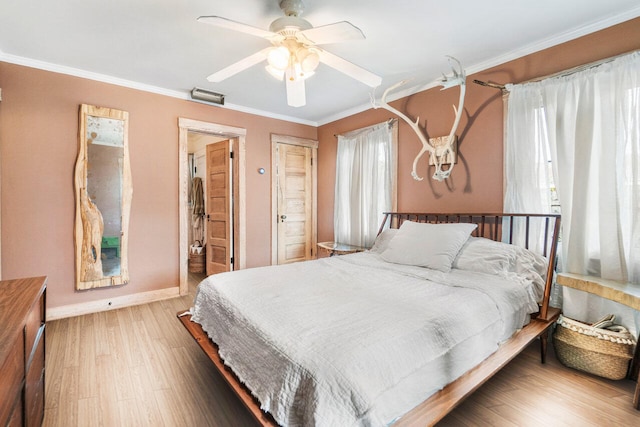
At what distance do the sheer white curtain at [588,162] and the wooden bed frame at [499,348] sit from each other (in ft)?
0.45

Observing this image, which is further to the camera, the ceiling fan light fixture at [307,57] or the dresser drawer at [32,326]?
the ceiling fan light fixture at [307,57]

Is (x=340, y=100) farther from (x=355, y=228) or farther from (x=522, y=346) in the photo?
(x=522, y=346)

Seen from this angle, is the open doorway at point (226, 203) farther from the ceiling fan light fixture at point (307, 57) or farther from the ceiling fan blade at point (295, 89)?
the ceiling fan light fixture at point (307, 57)

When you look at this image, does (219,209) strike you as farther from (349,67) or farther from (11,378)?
(11,378)

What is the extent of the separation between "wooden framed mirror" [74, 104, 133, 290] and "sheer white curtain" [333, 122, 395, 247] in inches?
108

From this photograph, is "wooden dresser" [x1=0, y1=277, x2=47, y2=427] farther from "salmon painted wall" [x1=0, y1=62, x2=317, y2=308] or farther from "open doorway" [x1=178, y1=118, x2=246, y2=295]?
"open doorway" [x1=178, y1=118, x2=246, y2=295]

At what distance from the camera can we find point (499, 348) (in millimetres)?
1765

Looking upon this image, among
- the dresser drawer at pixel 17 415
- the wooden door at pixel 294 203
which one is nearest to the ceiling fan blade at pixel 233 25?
the dresser drawer at pixel 17 415

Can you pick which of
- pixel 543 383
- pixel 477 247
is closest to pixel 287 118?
pixel 477 247

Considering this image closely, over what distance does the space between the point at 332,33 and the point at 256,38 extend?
951 mm

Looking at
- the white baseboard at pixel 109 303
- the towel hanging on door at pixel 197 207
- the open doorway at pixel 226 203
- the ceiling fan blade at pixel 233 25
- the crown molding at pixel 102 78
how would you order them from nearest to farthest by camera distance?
1. the ceiling fan blade at pixel 233 25
2. the crown molding at pixel 102 78
3. the white baseboard at pixel 109 303
4. the open doorway at pixel 226 203
5. the towel hanging on door at pixel 197 207

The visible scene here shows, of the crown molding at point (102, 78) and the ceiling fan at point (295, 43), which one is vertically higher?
the crown molding at point (102, 78)

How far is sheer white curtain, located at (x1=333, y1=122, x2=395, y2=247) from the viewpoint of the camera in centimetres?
380

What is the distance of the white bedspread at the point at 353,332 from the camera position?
1108 millimetres
